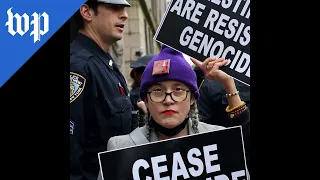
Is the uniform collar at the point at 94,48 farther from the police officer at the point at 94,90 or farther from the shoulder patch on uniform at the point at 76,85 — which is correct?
the shoulder patch on uniform at the point at 76,85

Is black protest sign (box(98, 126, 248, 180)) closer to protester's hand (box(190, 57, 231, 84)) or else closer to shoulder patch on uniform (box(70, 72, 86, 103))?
protester's hand (box(190, 57, 231, 84))

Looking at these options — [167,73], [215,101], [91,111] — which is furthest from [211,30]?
[215,101]

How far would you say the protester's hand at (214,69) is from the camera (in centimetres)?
311

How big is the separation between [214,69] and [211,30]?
275 millimetres

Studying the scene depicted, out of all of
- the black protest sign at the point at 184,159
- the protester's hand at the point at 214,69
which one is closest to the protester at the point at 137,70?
the protester's hand at the point at 214,69

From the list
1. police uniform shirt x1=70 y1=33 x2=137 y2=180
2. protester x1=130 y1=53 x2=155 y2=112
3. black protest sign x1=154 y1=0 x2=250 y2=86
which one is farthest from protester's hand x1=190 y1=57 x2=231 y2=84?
protester x1=130 y1=53 x2=155 y2=112

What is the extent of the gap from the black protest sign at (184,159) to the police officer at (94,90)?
53cm

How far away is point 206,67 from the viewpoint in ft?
10.4

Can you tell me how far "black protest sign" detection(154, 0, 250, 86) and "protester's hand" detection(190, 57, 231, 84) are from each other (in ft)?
0.19

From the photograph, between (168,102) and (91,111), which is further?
(91,111)

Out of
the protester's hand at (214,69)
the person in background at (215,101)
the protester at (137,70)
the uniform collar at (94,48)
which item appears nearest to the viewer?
the protester's hand at (214,69)

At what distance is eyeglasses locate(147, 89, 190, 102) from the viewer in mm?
2727

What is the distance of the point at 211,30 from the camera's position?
3270mm

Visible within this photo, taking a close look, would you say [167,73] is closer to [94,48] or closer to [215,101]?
[94,48]
